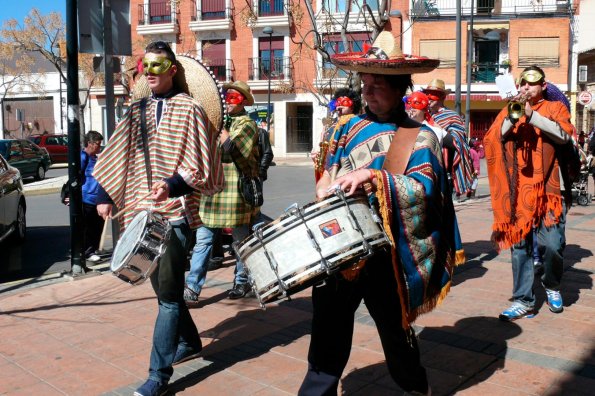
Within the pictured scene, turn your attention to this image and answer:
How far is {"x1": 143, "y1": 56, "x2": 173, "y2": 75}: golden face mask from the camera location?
3.72m

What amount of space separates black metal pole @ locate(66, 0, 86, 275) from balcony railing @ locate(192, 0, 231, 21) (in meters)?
32.9

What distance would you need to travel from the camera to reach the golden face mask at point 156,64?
372cm

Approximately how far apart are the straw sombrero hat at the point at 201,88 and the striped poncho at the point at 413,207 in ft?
3.92

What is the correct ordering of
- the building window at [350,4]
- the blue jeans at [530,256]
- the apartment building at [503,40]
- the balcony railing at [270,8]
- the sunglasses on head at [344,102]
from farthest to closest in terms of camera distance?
the balcony railing at [270,8]
the apartment building at [503,40]
the building window at [350,4]
the sunglasses on head at [344,102]
the blue jeans at [530,256]

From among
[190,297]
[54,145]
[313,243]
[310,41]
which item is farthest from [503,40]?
[313,243]

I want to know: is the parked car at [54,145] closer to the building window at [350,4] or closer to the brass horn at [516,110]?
the building window at [350,4]

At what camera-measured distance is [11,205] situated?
8.73 meters

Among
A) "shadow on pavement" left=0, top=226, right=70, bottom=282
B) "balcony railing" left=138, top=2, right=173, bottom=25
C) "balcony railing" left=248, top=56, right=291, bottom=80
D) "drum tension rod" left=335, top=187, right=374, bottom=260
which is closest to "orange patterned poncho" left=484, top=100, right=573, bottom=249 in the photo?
"drum tension rod" left=335, top=187, right=374, bottom=260

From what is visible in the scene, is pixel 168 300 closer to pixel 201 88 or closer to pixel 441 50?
pixel 201 88

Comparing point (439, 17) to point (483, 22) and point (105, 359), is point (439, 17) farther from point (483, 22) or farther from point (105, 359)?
point (105, 359)

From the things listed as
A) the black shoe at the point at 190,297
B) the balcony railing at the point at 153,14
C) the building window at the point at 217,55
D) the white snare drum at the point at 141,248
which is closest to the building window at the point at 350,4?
the black shoe at the point at 190,297

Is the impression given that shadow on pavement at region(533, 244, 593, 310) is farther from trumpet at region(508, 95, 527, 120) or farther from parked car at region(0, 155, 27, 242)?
parked car at region(0, 155, 27, 242)

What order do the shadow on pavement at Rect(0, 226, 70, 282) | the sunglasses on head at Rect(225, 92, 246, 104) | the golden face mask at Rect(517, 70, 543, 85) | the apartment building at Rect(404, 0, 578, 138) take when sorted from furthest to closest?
the apartment building at Rect(404, 0, 578, 138), the shadow on pavement at Rect(0, 226, 70, 282), the sunglasses on head at Rect(225, 92, 246, 104), the golden face mask at Rect(517, 70, 543, 85)

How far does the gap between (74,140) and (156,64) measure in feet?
11.1
